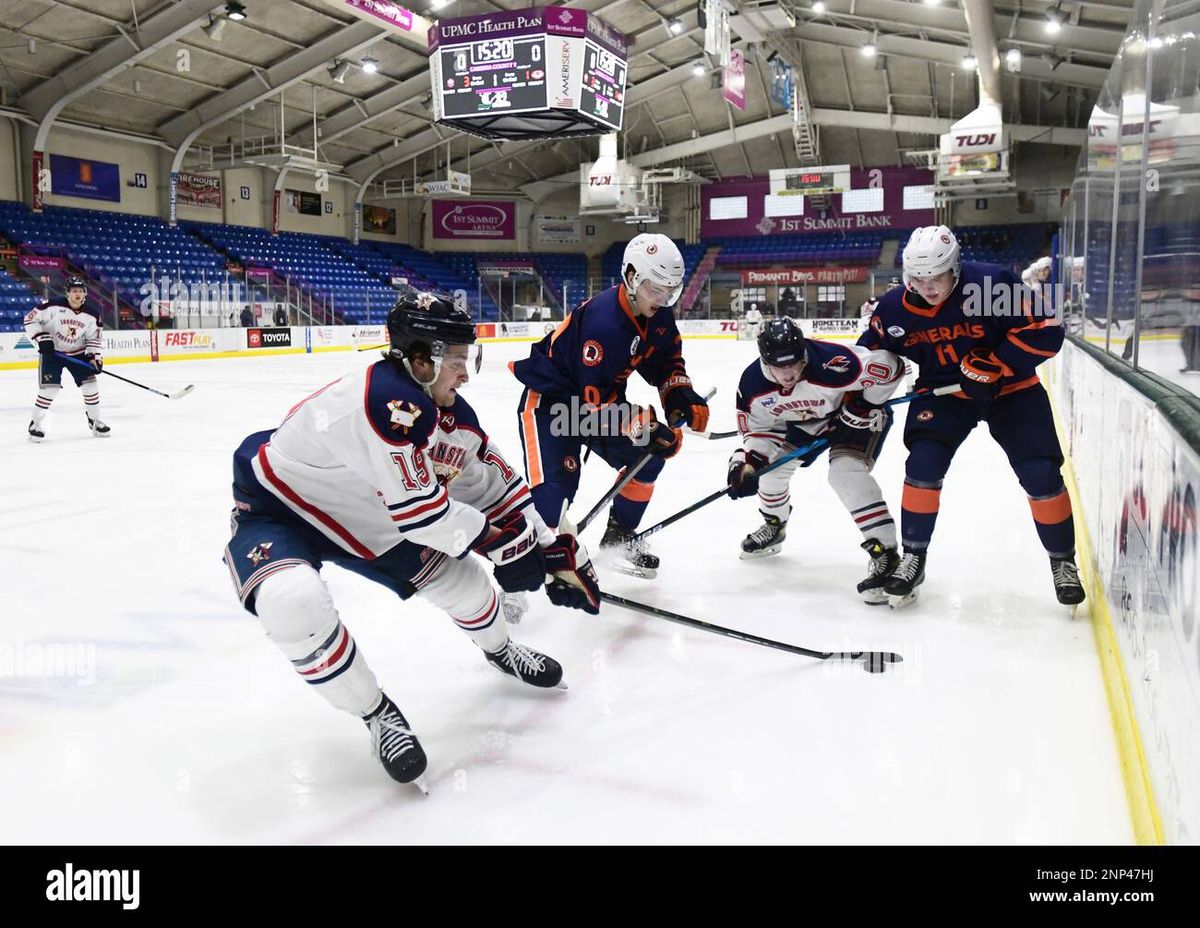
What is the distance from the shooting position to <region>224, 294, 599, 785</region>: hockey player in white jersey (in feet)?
6.02

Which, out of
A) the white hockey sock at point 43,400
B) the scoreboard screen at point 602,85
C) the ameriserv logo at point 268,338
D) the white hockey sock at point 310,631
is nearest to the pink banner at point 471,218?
the ameriserv logo at point 268,338

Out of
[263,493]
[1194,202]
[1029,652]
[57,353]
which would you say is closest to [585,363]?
[263,493]

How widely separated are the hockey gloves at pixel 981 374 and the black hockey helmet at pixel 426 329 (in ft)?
5.47

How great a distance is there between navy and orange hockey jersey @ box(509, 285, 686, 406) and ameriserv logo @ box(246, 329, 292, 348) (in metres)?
13.7

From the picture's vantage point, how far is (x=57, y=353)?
6.95 metres

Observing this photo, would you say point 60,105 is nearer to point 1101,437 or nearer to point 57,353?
point 57,353

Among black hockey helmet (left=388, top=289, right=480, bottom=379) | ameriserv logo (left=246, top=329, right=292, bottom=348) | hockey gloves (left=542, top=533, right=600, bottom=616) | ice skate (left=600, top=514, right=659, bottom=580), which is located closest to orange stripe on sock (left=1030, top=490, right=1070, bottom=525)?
ice skate (left=600, top=514, right=659, bottom=580)

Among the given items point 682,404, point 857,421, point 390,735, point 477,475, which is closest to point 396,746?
point 390,735

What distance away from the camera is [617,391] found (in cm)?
329

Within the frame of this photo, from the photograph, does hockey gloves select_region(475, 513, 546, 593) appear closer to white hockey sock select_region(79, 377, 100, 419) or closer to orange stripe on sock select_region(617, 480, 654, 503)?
orange stripe on sock select_region(617, 480, 654, 503)

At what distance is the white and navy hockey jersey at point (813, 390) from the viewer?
10.4 feet

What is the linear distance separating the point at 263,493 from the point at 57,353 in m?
5.91
